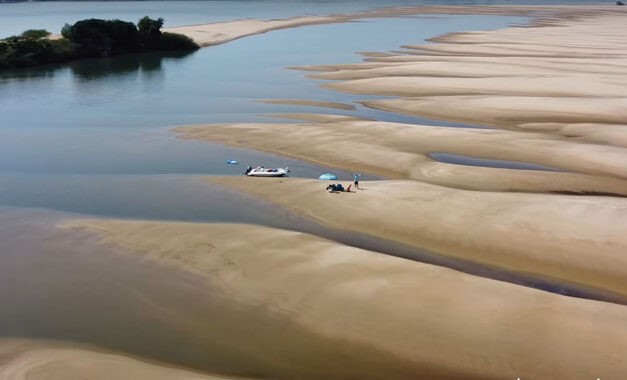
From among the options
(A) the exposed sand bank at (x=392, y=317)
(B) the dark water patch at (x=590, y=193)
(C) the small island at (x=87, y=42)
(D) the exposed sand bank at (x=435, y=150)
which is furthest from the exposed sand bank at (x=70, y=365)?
(C) the small island at (x=87, y=42)

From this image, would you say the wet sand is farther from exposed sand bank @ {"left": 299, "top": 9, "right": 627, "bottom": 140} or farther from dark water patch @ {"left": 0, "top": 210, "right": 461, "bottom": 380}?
exposed sand bank @ {"left": 299, "top": 9, "right": 627, "bottom": 140}

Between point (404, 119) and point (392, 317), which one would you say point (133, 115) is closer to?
point (404, 119)

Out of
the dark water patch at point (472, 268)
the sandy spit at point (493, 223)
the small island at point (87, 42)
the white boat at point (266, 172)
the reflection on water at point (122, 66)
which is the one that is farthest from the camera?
the small island at point (87, 42)

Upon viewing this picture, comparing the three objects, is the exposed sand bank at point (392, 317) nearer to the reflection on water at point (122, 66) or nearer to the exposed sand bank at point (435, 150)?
the exposed sand bank at point (435, 150)

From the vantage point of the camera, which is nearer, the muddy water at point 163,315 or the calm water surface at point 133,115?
the muddy water at point 163,315

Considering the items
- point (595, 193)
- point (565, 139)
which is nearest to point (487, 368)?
point (595, 193)

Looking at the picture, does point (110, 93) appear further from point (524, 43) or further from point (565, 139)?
point (524, 43)
